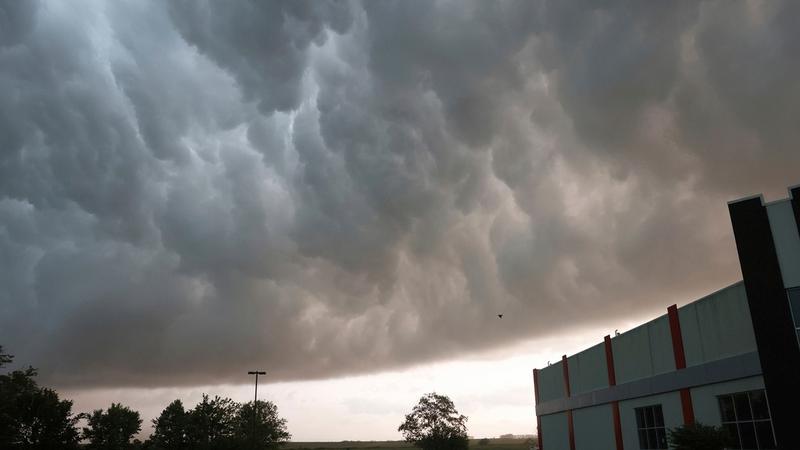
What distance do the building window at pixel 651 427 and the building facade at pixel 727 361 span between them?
0.06 meters

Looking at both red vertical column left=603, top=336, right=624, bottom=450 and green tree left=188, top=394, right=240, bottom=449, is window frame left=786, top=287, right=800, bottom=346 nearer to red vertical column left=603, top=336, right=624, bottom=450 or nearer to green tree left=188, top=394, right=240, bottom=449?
red vertical column left=603, top=336, right=624, bottom=450

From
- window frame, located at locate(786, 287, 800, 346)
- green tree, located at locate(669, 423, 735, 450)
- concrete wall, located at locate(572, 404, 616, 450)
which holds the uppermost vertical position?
window frame, located at locate(786, 287, 800, 346)

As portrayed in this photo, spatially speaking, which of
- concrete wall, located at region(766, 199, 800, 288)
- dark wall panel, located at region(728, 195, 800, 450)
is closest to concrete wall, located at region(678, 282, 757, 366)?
dark wall panel, located at region(728, 195, 800, 450)

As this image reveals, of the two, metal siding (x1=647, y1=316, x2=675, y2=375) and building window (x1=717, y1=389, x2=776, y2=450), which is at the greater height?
metal siding (x1=647, y1=316, x2=675, y2=375)

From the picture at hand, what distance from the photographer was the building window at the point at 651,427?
115 feet

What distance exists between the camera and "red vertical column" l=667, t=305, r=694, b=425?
31.8m

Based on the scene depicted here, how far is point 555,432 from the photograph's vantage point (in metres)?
54.9

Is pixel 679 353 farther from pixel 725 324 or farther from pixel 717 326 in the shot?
pixel 725 324

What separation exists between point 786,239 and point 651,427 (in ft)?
54.8

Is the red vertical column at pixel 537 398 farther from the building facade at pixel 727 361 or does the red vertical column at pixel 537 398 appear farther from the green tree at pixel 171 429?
the green tree at pixel 171 429

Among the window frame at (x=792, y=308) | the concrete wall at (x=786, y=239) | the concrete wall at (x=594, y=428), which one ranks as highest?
the concrete wall at (x=786, y=239)

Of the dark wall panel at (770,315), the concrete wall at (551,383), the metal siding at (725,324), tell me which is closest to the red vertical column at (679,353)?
the metal siding at (725,324)

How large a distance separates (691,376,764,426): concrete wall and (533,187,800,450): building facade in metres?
0.05

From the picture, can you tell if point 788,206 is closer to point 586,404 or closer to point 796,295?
point 796,295
